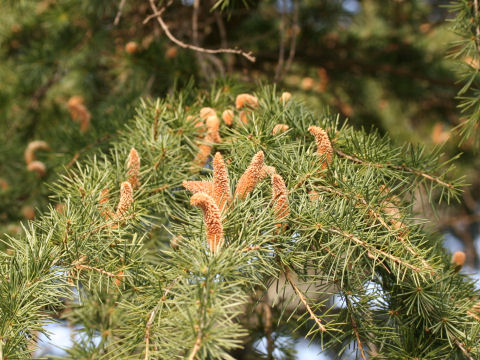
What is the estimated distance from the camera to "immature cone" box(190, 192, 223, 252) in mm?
439

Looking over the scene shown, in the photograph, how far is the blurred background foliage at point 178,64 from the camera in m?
0.98

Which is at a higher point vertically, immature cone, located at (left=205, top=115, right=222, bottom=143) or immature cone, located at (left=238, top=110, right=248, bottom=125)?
immature cone, located at (left=238, top=110, right=248, bottom=125)

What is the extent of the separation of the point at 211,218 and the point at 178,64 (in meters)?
0.64

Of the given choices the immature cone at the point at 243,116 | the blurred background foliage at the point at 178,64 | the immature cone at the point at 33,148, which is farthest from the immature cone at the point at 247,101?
the immature cone at the point at 33,148

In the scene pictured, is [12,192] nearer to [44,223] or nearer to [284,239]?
[44,223]

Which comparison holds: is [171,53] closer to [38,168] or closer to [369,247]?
[38,168]

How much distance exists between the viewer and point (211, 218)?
0.45 meters

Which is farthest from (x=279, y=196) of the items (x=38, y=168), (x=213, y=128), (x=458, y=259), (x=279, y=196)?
(x=38, y=168)

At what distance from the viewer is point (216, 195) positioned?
19.4 inches

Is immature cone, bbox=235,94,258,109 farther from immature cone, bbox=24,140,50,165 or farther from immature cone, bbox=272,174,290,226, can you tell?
immature cone, bbox=24,140,50,165

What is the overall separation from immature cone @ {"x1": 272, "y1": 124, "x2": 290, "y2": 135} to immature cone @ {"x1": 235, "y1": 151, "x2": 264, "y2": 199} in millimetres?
124

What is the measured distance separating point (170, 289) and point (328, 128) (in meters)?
0.33

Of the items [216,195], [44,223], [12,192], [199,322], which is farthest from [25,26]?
[199,322]

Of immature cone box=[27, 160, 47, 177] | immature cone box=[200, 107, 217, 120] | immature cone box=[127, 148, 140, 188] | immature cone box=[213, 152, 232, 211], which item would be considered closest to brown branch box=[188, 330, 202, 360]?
immature cone box=[213, 152, 232, 211]
